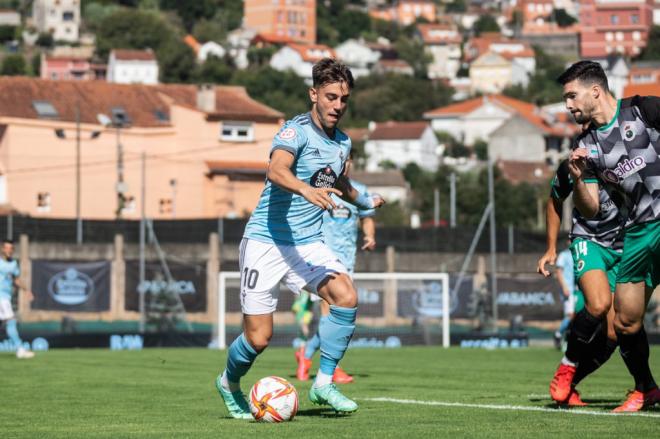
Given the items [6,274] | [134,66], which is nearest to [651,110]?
[6,274]

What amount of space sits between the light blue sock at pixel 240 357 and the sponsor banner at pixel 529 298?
24.0 meters

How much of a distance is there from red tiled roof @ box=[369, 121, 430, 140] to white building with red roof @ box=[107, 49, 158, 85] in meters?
31.2

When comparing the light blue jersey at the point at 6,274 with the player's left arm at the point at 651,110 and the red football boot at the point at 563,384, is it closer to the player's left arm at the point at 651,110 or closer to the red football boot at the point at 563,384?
the red football boot at the point at 563,384

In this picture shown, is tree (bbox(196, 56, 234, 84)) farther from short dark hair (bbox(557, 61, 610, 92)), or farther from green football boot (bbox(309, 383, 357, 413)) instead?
green football boot (bbox(309, 383, 357, 413))

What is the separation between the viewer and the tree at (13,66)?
6880 inches

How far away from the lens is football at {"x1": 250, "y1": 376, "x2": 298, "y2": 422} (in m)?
9.88

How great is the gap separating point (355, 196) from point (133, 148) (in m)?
73.5

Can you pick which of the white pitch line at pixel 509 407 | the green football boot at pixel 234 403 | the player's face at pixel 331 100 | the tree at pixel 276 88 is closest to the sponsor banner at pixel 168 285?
the white pitch line at pixel 509 407

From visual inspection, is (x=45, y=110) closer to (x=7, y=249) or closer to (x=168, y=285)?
(x=168, y=285)

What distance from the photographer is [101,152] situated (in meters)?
80.6

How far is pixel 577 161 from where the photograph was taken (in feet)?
32.4

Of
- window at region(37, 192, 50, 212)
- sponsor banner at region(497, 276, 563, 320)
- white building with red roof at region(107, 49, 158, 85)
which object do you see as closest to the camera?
sponsor banner at region(497, 276, 563, 320)

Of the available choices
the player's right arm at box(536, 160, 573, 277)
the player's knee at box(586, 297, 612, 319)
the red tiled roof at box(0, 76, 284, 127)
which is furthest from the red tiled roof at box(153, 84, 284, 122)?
the player's knee at box(586, 297, 612, 319)

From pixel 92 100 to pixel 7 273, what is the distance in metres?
70.6
